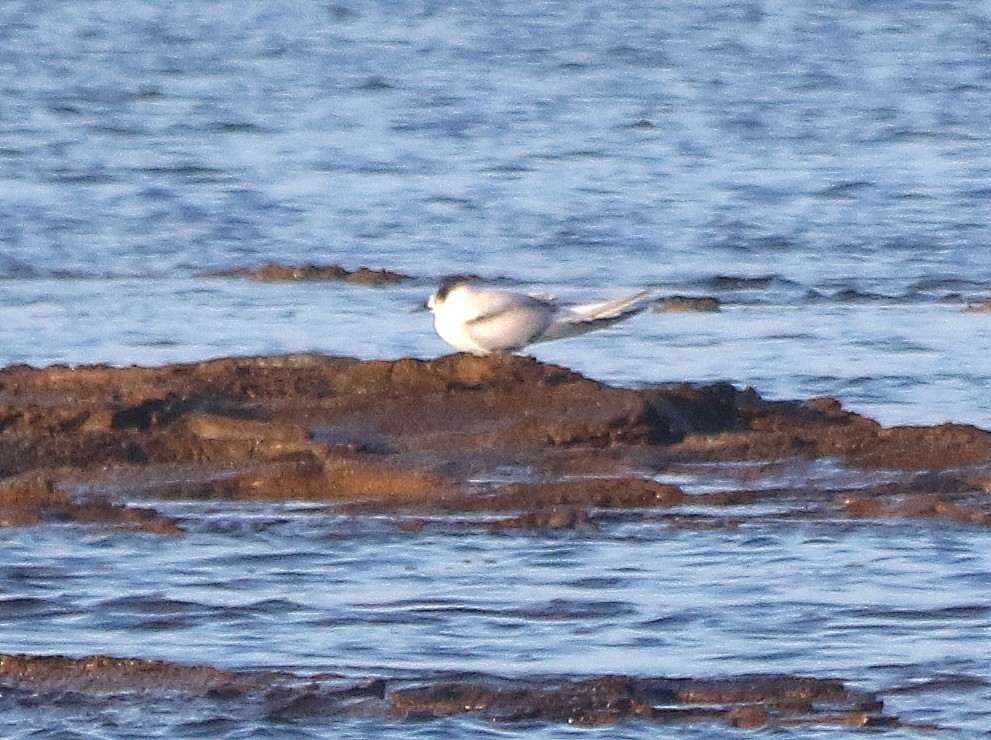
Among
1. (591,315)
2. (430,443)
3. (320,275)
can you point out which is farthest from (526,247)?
(430,443)

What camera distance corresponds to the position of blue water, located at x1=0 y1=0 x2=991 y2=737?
17.8ft

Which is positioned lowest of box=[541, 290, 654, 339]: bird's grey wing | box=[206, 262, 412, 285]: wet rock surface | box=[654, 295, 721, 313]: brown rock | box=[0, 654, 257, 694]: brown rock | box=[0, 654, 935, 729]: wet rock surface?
box=[654, 295, 721, 313]: brown rock

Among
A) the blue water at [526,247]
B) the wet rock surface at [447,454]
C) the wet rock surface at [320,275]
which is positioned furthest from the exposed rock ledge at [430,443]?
the wet rock surface at [320,275]

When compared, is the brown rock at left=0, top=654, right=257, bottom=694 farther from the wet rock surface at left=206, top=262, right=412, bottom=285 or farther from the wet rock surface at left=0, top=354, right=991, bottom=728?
the wet rock surface at left=206, top=262, right=412, bottom=285

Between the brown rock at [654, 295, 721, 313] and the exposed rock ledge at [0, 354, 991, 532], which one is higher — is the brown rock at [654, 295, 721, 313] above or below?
below

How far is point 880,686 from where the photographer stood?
4.96m

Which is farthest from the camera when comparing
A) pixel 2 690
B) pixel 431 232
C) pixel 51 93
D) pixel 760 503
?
pixel 51 93

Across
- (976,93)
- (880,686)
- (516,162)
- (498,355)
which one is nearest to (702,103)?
(976,93)

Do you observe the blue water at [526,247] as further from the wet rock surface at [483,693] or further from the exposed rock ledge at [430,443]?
the exposed rock ledge at [430,443]

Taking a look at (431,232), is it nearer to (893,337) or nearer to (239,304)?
(239,304)

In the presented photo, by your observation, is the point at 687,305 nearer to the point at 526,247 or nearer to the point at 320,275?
the point at 320,275

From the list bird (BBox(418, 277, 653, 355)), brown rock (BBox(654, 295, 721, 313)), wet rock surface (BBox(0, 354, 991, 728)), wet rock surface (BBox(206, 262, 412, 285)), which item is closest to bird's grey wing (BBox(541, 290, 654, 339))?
bird (BBox(418, 277, 653, 355))

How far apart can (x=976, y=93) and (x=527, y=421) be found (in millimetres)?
14090

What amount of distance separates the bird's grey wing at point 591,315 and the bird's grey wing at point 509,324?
2.6 inches
